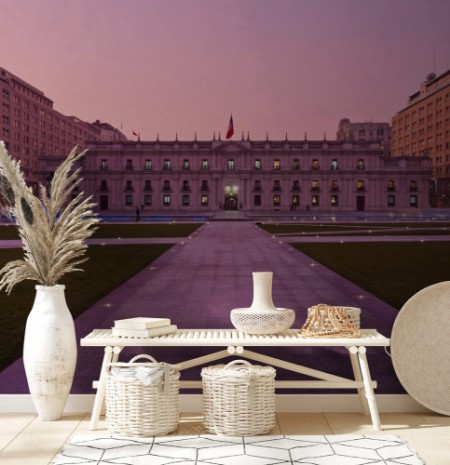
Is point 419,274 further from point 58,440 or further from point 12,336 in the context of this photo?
point 58,440

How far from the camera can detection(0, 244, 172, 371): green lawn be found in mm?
8305

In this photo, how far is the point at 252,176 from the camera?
106 metres

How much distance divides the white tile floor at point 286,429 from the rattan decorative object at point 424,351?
20 centimetres

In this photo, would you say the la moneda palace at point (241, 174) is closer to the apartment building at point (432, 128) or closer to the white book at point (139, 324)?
the apartment building at point (432, 128)

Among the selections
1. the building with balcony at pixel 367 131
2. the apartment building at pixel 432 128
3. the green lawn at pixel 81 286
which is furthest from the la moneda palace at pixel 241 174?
the green lawn at pixel 81 286

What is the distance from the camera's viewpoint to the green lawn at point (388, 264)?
42.9 feet

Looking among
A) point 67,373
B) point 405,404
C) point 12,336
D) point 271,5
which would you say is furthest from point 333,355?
point 271,5

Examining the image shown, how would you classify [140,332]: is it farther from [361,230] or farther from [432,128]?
[432,128]

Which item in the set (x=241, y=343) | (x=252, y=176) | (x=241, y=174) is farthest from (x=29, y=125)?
(x=241, y=343)

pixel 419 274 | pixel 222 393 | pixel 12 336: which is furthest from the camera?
pixel 419 274

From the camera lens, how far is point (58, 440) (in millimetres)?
4434

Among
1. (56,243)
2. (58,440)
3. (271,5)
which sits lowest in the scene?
(58,440)

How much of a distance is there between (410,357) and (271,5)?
41.7 ft

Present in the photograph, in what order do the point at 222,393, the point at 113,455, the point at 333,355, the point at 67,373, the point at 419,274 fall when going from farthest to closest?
the point at 419,274 < the point at 333,355 < the point at 67,373 < the point at 222,393 < the point at 113,455
